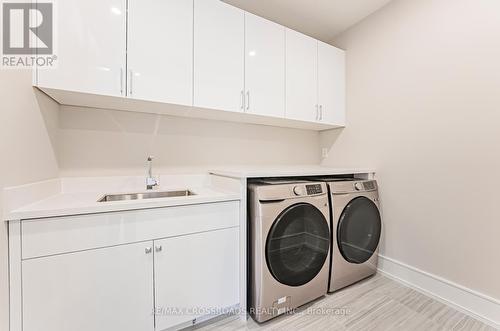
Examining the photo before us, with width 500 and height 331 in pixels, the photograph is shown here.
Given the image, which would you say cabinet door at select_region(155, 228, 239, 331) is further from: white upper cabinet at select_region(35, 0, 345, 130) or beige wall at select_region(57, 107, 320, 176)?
white upper cabinet at select_region(35, 0, 345, 130)

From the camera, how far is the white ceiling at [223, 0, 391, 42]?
77.3 inches

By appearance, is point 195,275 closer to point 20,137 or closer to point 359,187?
point 20,137

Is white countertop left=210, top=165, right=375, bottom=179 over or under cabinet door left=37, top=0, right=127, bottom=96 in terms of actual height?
under

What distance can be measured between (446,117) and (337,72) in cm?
110

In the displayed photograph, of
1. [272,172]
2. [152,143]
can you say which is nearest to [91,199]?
[152,143]

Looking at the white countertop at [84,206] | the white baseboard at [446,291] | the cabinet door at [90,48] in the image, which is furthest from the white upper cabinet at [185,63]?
the white baseboard at [446,291]

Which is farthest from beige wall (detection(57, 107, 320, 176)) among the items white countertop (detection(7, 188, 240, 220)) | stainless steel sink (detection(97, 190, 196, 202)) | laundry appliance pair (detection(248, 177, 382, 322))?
laundry appliance pair (detection(248, 177, 382, 322))

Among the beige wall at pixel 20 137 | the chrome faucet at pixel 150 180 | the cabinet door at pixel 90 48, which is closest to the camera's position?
the beige wall at pixel 20 137

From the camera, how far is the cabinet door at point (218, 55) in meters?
1.58

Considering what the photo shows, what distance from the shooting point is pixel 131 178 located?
1.74 meters

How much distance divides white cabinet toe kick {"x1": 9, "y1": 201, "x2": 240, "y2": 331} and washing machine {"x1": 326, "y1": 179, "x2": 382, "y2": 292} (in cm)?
82

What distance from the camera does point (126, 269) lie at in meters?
1.15

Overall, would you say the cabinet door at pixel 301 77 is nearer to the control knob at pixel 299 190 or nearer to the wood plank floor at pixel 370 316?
the control knob at pixel 299 190

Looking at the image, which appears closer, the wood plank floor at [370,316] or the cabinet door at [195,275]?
the cabinet door at [195,275]
